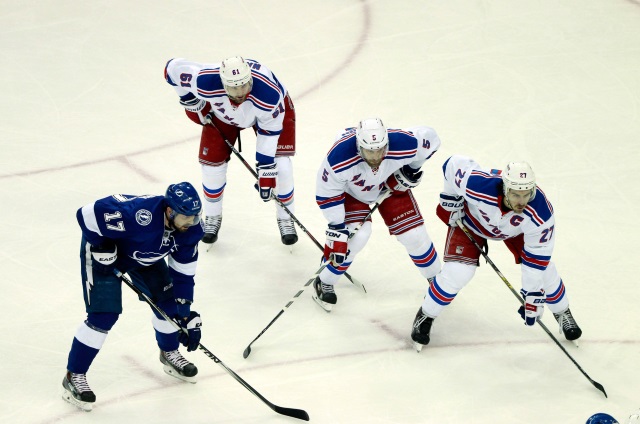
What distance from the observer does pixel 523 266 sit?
5.31m

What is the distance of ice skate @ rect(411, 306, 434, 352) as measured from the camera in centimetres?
560

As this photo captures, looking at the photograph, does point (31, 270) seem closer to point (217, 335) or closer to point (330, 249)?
point (217, 335)

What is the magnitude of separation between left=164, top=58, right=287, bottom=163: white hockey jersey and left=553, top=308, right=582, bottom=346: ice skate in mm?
1836

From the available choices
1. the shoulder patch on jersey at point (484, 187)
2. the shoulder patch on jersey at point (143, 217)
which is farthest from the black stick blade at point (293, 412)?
the shoulder patch on jersey at point (484, 187)

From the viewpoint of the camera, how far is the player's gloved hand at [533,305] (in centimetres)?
530

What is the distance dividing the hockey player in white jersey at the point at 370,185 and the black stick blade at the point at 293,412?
3.02 feet

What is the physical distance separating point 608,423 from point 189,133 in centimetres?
473

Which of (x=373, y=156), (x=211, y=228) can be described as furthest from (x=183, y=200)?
(x=211, y=228)

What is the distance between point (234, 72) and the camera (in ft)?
19.3

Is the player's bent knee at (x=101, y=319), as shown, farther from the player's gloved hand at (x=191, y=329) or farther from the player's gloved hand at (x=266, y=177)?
the player's gloved hand at (x=266, y=177)

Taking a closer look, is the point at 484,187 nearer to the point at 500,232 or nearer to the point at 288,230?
the point at 500,232

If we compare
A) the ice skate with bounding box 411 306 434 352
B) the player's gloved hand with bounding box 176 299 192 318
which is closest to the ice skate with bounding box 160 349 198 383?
the player's gloved hand with bounding box 176 299 192 318

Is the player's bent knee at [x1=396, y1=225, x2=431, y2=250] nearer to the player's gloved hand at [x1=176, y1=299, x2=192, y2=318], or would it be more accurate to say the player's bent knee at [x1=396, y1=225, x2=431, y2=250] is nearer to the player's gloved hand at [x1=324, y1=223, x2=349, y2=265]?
the player's gloved hand at [x1=324, y1=223, x2=349, y2=265]

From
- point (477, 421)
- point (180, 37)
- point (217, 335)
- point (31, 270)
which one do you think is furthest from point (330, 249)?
point (180, 37)
